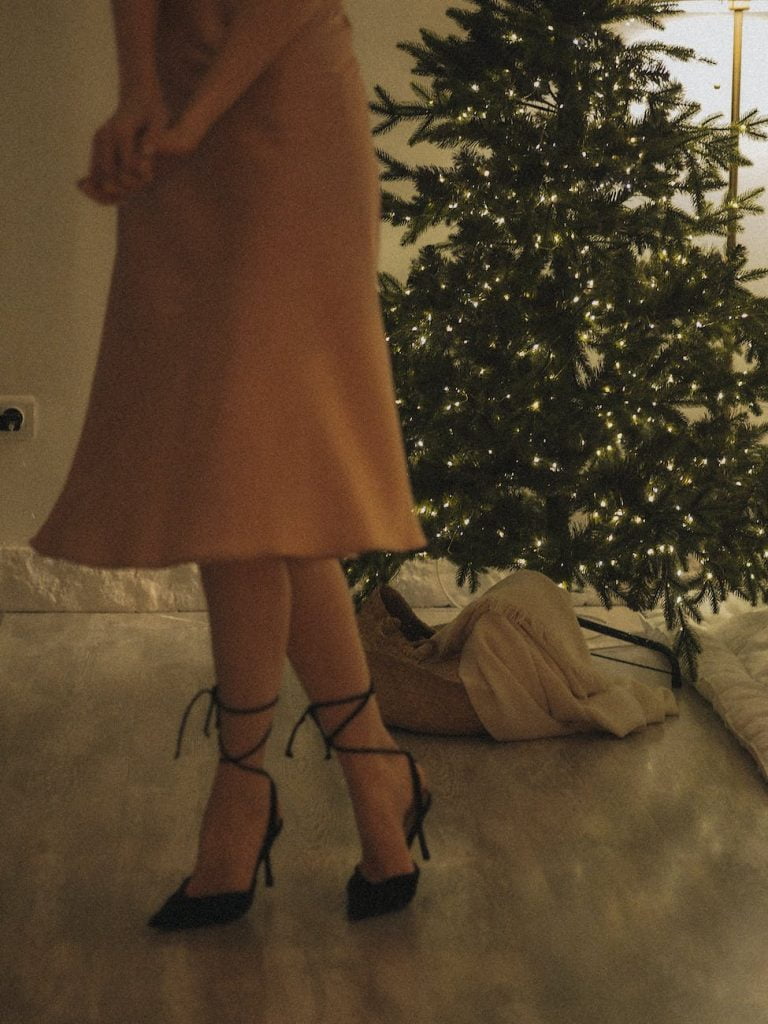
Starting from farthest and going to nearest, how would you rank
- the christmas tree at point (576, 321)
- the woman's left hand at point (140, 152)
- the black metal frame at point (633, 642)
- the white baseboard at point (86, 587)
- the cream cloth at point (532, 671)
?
the white baseboard at point (86, 587), the black metal frame at point (633, 642), the christmas tree at point (576, 321), the cream cloth at point (532, 671), the woman's left hand at point (140, 152)

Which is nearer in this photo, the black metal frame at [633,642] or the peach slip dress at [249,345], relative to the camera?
the peach slip dress at [249,345]

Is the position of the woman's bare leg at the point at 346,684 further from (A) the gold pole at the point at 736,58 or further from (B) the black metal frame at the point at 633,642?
(A) the gold pole at the point at 736,58

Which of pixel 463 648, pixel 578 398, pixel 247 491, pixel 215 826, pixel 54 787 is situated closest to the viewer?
pixel 247 491

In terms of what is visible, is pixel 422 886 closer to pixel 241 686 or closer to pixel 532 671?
pixel 241 686

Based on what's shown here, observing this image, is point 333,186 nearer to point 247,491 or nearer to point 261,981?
point 247,491

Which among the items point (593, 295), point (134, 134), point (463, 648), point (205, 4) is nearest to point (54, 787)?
point (463, 648)

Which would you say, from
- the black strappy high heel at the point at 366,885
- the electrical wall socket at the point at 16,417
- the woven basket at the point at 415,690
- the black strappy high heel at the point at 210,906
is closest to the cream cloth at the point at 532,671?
the woven basket at the point at 415,690

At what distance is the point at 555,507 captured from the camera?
251cm

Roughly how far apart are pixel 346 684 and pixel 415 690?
75cm

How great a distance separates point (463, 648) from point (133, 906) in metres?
0.91

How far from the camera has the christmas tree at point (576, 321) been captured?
7.77 ft

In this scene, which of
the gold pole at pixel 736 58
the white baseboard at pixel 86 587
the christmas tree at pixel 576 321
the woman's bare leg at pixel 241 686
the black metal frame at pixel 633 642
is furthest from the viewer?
the white baseboard at pixel 86 587

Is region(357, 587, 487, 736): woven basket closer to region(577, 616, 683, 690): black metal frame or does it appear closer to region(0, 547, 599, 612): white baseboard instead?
region(577, 616, 683, 690): black metal frame

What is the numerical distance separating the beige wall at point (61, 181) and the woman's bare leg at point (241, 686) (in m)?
1.90
